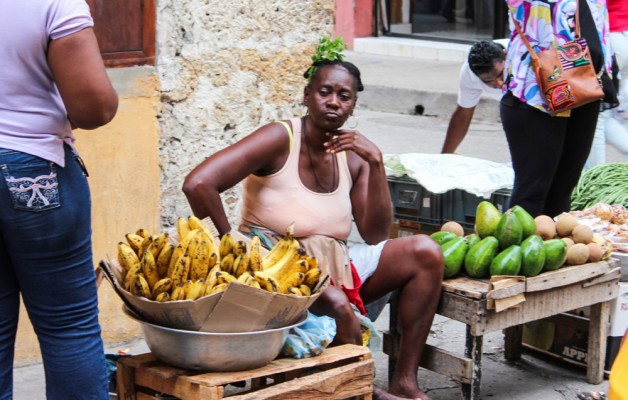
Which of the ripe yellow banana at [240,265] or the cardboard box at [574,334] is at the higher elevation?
the ripe yellow banana at [240,265]

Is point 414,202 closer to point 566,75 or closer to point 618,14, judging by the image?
point 566,75

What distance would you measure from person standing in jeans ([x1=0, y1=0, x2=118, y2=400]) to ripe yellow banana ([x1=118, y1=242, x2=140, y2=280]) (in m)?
0.23

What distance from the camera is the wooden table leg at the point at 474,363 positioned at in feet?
13.6

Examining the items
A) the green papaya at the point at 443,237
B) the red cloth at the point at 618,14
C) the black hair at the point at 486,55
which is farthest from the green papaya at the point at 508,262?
the red cloth at the point at 618,14

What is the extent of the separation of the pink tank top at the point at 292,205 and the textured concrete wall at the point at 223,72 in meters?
0.87

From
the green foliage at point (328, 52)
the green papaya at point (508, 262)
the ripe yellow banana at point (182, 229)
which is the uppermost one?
the green foliage at point (328, 52)

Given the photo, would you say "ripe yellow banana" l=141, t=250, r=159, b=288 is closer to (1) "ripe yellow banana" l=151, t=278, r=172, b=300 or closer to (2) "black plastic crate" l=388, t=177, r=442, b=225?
(1) "ripe yellow banana" l=151, t=278, r=172, b=300

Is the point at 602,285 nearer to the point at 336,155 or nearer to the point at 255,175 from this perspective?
the point at 336,155

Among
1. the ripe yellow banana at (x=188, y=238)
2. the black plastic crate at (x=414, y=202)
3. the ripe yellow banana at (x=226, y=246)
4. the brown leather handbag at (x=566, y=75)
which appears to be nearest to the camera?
the ripe yellow banana at (x=188, y=238)

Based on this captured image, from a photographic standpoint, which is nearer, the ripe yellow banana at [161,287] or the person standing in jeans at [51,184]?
the person standing in jeans at [51,184]

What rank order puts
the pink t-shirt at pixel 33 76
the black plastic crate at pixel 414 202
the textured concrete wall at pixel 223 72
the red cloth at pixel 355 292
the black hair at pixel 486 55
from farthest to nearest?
Result: the black plastic crate at pixel 414 202
the black hair at pixel 486 55
the textured concrete wall at pixel 223 72
the red cloth at pixel 355 292
the pink t-shirt at pixel 33 76

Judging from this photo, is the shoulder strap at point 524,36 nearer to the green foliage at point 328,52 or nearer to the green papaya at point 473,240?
the green papaya at point 473,240

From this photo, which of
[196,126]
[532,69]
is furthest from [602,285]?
[196,126]

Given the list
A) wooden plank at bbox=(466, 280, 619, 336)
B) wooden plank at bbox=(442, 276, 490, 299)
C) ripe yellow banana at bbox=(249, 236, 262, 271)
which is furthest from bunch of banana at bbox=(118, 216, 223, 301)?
wooden plank at bbox=(466, 280, 619, 336)
